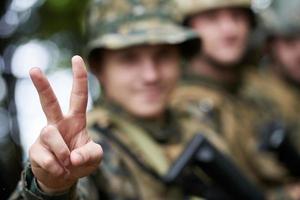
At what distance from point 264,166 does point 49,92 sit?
2755mm

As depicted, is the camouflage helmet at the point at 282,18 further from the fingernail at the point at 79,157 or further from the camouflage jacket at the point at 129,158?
the fingernail at the point at 79,157

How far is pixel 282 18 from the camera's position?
17.6 ft

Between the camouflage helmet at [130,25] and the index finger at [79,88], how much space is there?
1.36m

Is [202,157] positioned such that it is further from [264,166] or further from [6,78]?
[6,78]

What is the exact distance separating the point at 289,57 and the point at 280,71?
140 millimetres

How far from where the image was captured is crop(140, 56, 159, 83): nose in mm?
3379

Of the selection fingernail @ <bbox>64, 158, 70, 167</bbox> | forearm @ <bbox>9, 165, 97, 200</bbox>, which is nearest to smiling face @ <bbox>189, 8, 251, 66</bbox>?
forearm @ <bbox>9, 165, 97, 200</bbox>

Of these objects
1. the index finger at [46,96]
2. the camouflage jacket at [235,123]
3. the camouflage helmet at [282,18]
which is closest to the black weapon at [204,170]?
the camouflage jacket at [235,123]

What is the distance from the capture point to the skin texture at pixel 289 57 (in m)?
5.13

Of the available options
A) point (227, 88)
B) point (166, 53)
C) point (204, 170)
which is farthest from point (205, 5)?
point (204, 170)

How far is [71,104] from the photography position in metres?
2.00

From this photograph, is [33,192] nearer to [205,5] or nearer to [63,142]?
[63,142]

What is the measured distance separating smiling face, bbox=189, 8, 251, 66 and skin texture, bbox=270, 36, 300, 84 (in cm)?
54

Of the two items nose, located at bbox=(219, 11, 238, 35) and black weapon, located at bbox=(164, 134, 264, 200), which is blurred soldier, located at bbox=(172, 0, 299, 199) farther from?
black weapon, located at bbox=(164, 134, 264, 200)
